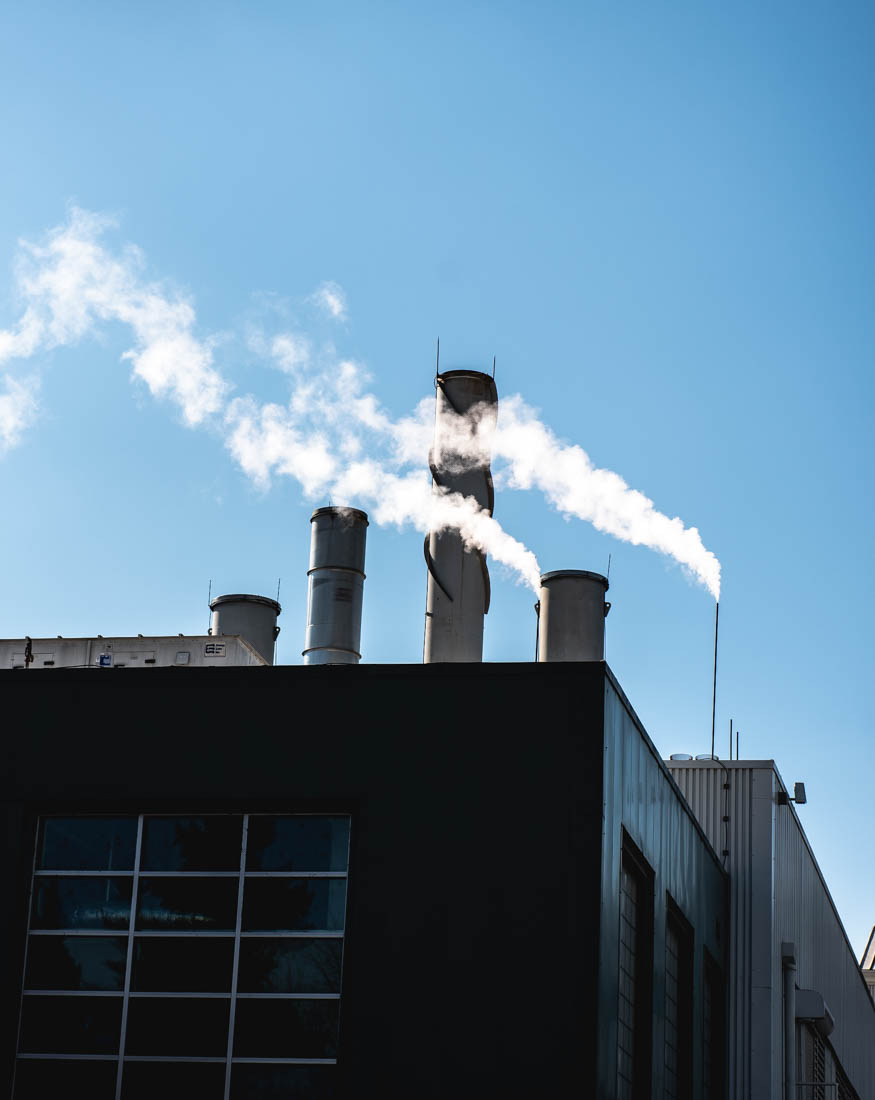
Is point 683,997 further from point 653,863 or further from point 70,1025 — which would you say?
point 70,1025

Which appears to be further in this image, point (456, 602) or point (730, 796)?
point (456, 602)

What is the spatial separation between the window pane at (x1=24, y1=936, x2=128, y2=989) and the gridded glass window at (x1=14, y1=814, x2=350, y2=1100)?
0.05 feet

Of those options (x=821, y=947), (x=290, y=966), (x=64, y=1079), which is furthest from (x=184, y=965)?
(x=821, y=947)

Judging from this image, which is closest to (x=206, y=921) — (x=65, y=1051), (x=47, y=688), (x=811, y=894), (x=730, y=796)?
(x=65, y=1051)

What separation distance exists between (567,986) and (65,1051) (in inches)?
220

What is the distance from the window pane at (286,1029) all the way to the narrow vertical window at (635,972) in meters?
3.45

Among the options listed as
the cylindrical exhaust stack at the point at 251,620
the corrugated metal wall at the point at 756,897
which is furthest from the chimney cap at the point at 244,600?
the corrugated metal wall at the point at 756,897

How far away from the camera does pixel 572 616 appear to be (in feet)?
112

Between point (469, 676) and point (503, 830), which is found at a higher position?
point (469, 676)

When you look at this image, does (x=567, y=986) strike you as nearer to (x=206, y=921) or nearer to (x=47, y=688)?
(x=206, y=921)

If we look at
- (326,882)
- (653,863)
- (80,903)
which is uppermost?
(653,863)

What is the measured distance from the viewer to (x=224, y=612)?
1569 inches

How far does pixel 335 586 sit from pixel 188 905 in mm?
19665

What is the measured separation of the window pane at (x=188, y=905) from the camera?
17328 millimetres
